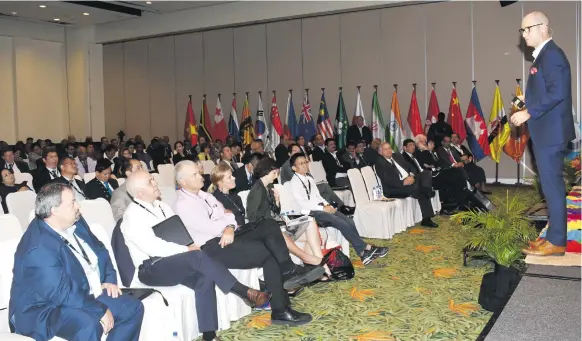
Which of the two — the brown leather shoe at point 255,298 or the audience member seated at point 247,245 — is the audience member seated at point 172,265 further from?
the audience member seated at point 247,245

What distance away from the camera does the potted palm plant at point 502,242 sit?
388 centimetres

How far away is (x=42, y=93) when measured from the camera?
691 inches

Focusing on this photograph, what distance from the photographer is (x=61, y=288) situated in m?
2.87

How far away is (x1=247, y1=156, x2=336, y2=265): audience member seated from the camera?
4.90m

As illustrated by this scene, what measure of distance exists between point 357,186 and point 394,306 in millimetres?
2914

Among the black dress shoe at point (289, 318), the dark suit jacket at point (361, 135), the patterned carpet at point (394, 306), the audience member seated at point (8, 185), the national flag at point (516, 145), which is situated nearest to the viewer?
the patterned carpet at point (394, 306)

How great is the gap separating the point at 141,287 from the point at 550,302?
2.45 metres

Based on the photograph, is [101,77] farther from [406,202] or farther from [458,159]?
[406,202]

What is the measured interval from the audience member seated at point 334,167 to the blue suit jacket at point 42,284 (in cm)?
697

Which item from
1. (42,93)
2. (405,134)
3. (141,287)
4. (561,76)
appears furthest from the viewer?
(42,93)

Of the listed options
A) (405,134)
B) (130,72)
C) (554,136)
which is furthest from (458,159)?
(130,72)

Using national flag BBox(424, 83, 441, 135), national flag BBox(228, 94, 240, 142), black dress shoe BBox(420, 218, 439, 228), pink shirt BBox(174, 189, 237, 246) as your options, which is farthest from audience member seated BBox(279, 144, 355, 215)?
national flag BBox(228, 94, 240, 142)

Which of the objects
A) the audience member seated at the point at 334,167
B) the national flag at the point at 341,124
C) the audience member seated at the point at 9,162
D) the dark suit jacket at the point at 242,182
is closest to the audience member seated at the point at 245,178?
the dark suit jacket at the point at 242,182

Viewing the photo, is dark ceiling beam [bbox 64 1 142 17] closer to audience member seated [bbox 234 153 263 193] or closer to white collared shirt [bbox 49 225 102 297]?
audience member seated [bbox 234 153 263 193]
